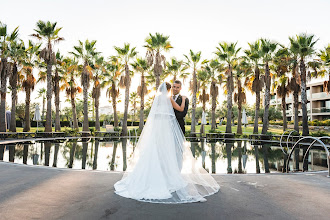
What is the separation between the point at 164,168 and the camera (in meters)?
4.41

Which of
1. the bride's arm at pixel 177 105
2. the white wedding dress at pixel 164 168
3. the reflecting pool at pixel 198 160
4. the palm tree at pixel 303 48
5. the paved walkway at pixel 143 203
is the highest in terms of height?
the palm tree at pixel 303 48

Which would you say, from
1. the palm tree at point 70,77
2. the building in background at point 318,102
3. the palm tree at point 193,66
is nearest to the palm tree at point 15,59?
the palm tree at point 70,77

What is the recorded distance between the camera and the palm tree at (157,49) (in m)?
26.7

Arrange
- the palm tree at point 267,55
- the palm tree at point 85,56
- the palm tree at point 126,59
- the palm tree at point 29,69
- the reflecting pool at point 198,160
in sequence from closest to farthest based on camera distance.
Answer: the reflecting pool at point 198,160, the palm tree at point 267,55, the palm tree at point 29,69, the palm tree at point 85,56, the palm tree at point 126,59

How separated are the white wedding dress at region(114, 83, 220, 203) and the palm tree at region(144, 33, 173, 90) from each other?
23.3 metres

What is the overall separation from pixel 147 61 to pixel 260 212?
2542 cm

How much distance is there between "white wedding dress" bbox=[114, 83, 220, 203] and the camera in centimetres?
417

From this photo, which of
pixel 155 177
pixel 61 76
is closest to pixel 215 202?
pixel 155 177

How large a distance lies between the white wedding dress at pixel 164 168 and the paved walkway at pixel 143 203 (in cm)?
24

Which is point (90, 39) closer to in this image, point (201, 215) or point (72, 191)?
point (72, 191)

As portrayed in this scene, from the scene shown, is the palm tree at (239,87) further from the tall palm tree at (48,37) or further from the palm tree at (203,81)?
the tall palm tree at (48,37)

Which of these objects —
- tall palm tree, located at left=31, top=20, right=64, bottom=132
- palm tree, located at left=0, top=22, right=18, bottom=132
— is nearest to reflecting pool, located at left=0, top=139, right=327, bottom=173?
palm tree, located at left=0, top=22, right=18, bottom=132

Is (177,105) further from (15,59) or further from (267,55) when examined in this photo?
(15,59)

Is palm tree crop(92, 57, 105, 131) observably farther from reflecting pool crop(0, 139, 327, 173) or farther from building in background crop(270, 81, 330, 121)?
building in background crop(270, 81, 330, 121)
